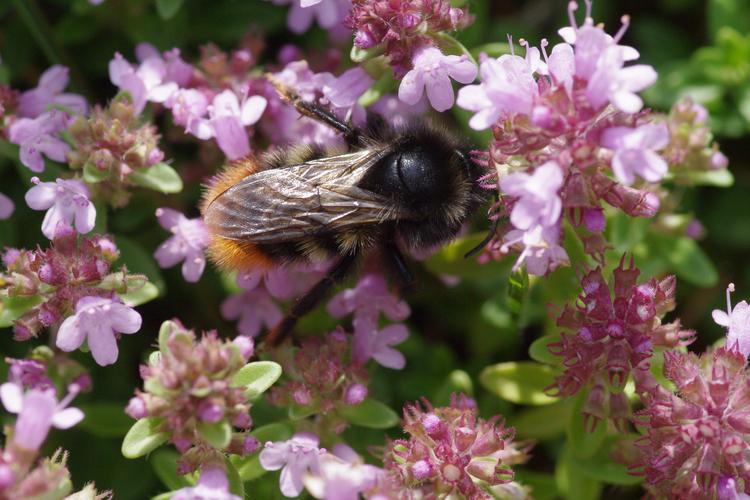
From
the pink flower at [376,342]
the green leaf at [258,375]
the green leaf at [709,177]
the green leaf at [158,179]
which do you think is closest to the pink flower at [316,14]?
the green leaf at [158,179]

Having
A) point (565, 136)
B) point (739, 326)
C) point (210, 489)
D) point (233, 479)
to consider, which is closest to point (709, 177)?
point (739, 326)

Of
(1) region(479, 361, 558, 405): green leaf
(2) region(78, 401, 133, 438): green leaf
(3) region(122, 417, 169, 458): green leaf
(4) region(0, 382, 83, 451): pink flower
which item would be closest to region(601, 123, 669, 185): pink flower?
(1) region(479, 361, 558, 405): green leaf

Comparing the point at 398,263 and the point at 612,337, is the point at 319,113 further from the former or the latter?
the point at 612,337

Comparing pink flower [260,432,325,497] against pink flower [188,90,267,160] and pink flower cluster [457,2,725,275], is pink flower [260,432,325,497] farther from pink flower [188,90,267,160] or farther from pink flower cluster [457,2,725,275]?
pink flower [188,90,267,160]

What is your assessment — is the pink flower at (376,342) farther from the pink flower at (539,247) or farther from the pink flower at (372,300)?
the pink flower at (539,247)

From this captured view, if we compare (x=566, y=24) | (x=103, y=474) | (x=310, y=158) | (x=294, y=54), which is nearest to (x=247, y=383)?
(x=310, y=158)

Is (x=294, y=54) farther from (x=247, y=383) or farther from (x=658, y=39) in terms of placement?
(x=658, y=39)
